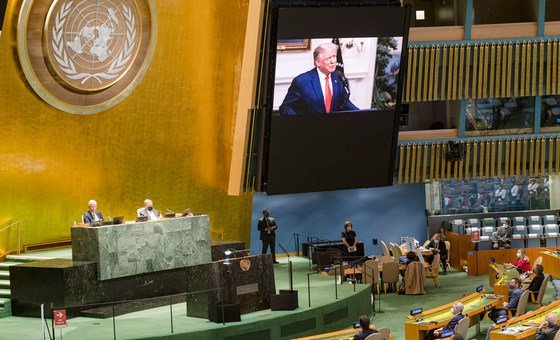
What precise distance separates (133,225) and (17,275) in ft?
6.51

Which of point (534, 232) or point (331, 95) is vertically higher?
point (331, 95)

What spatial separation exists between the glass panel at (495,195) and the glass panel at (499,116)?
9.72 ft

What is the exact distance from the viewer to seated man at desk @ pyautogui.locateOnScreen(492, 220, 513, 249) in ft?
77.5

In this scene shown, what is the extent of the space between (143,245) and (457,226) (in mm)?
11203

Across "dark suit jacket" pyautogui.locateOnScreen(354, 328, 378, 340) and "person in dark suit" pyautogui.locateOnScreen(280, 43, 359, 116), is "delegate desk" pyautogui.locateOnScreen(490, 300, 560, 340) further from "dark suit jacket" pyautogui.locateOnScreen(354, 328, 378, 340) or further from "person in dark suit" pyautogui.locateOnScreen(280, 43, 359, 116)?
"person in dark suit" pyautogui.locateOnScreen(280, 43, 359, 116)

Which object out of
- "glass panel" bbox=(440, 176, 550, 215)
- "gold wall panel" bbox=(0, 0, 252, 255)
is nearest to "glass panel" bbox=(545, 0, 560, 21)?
"glass panel" bbox=(440, 176, 550, 215)

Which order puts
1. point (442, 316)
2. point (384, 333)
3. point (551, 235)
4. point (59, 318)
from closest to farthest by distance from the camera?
point (59, 318), point (384, 333), point (442, 316), point (551, 235)

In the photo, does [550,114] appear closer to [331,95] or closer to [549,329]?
[331,95]

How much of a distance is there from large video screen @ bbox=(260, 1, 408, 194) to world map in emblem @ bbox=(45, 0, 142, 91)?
107 inches

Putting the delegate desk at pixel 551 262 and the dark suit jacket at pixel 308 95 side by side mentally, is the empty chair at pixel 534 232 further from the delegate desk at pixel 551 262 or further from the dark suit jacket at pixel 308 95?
the dark suit jacket at pixel 308 95

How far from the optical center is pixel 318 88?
19469 millimetres

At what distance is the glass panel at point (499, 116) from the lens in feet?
77.6

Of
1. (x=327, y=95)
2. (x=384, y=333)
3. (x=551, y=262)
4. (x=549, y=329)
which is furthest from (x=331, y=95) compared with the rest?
(x=549, y=329)

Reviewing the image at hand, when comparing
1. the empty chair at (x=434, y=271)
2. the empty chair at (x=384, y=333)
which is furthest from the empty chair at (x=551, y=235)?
the empty chair at (x=384, y=333)
